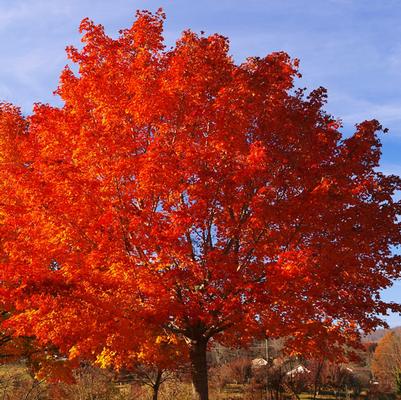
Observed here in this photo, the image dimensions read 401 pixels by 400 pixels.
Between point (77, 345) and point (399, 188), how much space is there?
34.9ft

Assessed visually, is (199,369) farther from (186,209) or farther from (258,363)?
(258,363)

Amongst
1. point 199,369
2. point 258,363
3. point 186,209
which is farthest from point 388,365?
point 186,209

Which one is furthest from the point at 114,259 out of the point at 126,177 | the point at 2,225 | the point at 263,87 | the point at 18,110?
the point at 18,110

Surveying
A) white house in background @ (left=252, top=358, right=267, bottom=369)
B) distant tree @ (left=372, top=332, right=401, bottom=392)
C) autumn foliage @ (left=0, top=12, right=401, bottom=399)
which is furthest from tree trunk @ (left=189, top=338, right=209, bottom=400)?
white house in background @ (left=252, top=358, right=267, bottom=369)

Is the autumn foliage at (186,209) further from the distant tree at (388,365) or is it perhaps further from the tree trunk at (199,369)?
the distant tree at (388,365)

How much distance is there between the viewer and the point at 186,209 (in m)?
11.8

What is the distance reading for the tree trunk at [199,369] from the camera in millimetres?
14227

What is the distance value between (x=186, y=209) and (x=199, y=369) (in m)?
5.85

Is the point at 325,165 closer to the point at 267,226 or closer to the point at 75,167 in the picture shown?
the point at 267,226

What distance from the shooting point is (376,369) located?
66.7 m

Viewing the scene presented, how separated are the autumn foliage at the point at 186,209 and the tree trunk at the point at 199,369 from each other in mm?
96

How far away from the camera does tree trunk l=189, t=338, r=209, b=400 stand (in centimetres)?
1423

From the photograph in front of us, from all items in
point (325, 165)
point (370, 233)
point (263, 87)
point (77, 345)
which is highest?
point (263, 87)

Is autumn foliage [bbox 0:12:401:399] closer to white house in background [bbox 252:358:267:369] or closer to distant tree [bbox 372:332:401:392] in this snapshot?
distant tree [bbox 372:332:401:392]
